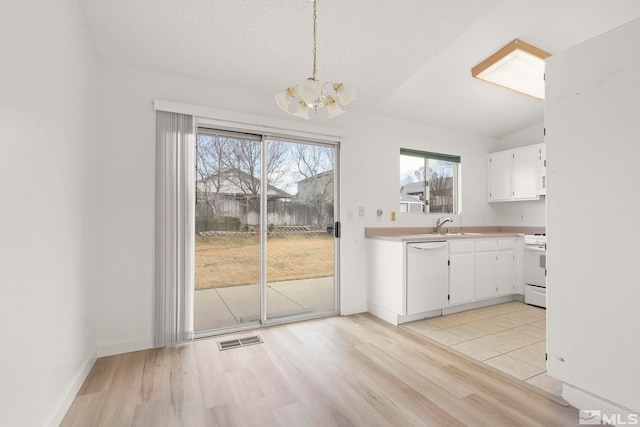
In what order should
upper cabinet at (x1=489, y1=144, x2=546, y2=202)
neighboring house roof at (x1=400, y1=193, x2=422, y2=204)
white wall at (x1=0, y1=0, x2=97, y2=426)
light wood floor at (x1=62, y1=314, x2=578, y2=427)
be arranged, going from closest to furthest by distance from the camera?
white wall at (x1=0, y1=0, x2=97, y2=426) → light wood floor at (x1=62, y1=314, x2=578, y2=427) → neighboring house roof at (x1=400, y1=193, x2=422, y2=204) → upper cabinet at (x1=489, y1=144, x2=546, y2=202)

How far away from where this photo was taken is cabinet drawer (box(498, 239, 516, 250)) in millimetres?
4109

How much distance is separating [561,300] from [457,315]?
→ 6.18ft

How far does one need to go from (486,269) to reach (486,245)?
322 millimetres

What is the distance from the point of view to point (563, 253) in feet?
6.23

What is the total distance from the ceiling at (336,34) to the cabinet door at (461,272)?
2.05 m

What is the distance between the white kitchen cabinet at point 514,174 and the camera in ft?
14.4

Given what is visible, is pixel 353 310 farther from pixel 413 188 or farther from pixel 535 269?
pixel 535 269

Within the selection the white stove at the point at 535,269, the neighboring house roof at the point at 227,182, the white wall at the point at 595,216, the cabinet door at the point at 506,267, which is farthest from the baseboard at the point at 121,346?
the white stove at the point at 535,269

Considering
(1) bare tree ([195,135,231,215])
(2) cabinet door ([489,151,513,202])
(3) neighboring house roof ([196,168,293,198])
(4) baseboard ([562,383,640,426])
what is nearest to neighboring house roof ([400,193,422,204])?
(2) cabinet door ([489,151,513,202])

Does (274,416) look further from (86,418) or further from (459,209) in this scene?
(459,209)

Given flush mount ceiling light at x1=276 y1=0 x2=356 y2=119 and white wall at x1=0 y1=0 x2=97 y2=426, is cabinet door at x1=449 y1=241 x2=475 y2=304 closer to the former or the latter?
flush mount ceiling light at x1=276 y1=0 x2=356 y2=119

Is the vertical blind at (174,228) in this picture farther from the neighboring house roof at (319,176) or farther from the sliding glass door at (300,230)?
the neighboring house roof at (319,176)

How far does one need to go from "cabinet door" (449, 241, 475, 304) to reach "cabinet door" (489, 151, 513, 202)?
5.12ft

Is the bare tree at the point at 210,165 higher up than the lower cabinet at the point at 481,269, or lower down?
higher up
